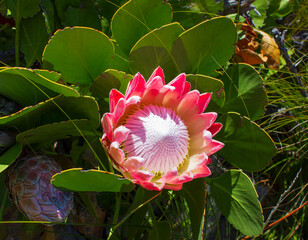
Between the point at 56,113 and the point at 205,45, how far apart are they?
0.45 meters

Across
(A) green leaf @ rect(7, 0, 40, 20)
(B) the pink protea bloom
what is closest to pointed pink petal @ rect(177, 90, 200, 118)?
(B) the pink protea bloom

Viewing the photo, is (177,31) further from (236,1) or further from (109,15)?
(236,1)

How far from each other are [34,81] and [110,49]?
21 centimetres

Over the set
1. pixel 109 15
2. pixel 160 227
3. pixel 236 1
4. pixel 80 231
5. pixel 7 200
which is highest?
pixel 109 15

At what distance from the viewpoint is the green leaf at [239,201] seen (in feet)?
3.39

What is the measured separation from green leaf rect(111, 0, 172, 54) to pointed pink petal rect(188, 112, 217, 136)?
306 mm

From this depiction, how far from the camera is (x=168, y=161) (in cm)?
91

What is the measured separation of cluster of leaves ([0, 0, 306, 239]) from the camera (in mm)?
912

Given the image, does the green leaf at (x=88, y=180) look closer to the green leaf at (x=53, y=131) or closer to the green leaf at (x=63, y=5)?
the green leaf at (x=53, y=131)

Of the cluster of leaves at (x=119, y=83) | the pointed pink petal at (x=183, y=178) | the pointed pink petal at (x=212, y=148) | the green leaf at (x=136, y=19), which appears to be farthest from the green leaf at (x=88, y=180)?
the green leaf at (x=136, y=19)

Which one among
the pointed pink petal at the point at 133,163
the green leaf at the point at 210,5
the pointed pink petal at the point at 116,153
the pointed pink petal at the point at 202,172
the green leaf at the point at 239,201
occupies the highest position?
the green leaf at the point at 210,5

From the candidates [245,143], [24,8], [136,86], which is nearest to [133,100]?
[136,86]

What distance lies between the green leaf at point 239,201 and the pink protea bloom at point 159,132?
201mm

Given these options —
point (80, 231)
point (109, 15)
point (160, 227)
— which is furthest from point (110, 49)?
point (80, 231)
